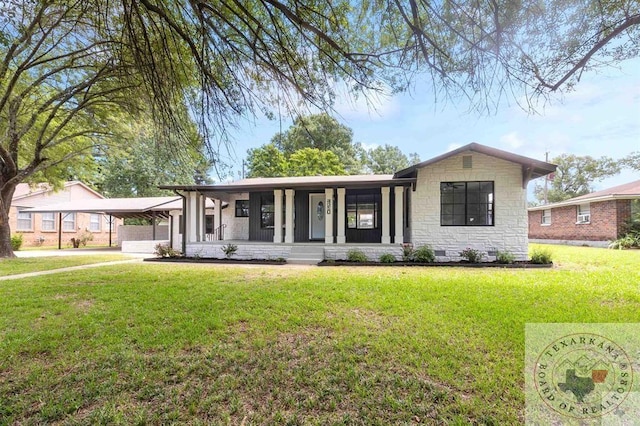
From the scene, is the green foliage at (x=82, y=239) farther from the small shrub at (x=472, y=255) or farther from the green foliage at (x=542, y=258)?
the green foliage at (x=542, y=258)

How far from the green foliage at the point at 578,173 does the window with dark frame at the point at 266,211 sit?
36787 mm

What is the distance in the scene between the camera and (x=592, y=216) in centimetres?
1752

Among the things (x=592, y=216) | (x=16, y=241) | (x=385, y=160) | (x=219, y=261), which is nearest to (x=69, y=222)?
(x=16, y=241)

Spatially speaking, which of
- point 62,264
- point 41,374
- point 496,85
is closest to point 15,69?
point 62,264

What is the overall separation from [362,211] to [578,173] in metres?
37.8

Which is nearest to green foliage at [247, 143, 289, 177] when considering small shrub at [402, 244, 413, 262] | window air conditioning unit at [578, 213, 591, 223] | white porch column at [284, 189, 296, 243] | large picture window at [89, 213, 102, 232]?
large picture window at [89, 213, 102, 232]

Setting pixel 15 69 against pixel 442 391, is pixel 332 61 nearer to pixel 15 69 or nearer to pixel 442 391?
pixel 442 391

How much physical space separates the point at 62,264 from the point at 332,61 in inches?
476

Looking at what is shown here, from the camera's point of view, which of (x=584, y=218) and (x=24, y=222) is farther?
(x=24, y=222)

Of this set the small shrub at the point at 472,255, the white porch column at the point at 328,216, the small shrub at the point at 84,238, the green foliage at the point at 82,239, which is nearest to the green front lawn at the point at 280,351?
the small shrub at the point at 472,255

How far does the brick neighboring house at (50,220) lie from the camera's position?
20.4 meters

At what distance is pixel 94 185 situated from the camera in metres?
31.3

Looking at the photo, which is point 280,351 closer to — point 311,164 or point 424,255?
point 424,255

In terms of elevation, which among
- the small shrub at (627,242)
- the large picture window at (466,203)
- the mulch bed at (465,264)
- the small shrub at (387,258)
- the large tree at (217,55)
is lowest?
the mulch bed at (465,264)
